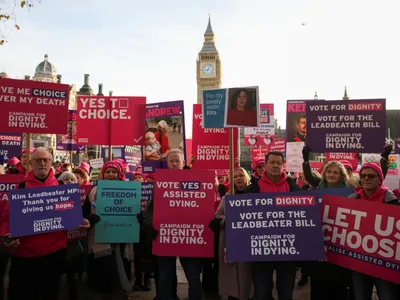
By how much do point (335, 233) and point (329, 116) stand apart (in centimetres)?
250

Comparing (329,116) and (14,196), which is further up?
(329,116)

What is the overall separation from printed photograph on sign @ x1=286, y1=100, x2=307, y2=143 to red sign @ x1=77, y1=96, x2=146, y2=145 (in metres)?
4.02

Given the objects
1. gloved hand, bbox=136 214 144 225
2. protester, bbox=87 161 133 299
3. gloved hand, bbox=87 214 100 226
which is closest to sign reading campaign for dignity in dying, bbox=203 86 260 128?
gloved hand, bbox=136 214 144 225

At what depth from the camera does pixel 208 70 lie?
97.6 metres

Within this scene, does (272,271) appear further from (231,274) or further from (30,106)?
(30,106)

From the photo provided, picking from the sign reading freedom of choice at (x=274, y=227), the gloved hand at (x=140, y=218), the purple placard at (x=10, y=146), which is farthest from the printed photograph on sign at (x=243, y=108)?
the purple placard at (x=10, y=146)

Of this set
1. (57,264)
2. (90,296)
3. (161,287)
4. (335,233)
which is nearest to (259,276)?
(335,233)

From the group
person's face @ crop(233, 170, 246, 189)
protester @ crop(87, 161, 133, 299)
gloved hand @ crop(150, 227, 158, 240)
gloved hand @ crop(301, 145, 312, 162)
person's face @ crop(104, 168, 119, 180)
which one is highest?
gloved hand @ crop(301, 145, 312, 162)

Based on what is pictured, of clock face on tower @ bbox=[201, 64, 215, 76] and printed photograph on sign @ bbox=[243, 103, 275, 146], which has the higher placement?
clock face on tower @ bbox=[201, 64, 215, 76]

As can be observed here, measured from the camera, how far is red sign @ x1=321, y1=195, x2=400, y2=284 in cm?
308

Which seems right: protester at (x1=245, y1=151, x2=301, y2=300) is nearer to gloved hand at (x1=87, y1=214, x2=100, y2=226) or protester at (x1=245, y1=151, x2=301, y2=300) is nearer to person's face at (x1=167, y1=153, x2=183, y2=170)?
person's face at (x1=167, y1=153, x2=183, y2=170)

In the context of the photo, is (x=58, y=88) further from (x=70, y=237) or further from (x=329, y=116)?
(x=329, y=116)

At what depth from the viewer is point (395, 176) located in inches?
446

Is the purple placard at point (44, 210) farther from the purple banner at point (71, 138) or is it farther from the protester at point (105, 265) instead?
the purple banner at point (71, 138)
